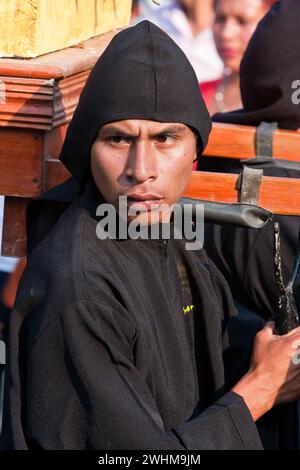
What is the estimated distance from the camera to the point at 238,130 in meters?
3.85

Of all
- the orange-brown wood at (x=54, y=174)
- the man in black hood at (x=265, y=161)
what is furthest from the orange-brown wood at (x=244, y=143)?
A: the orange-brown wood at (x=54, y=174)

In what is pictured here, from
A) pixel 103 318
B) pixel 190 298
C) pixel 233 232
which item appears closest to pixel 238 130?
pixel 233 232

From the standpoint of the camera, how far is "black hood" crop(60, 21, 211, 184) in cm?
263

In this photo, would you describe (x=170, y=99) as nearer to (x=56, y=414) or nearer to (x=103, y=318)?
(x=103, y=318)

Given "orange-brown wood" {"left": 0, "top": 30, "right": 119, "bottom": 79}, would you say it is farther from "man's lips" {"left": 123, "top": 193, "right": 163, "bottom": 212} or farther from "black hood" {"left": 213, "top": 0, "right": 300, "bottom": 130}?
"black hood" {"left": 213, "top": 0, "right": 300, "bottom": 130}

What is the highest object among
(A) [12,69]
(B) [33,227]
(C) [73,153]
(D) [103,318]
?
(A) [12,69]

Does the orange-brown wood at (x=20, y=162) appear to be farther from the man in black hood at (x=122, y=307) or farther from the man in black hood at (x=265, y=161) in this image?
the man in black hood at (x=265, y=161)

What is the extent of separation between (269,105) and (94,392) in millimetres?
2122

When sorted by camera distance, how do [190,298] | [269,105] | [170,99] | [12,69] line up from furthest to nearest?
[269,105] < [190,298] < [12,69] < [170,99]

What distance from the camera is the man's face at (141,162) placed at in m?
2.65

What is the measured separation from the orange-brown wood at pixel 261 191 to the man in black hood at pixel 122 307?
0.89 feet

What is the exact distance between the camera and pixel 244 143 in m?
3.83

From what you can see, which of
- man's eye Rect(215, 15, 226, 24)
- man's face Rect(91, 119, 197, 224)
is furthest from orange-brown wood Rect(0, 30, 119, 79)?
man's eye Rect(215, 15, 226, 24)

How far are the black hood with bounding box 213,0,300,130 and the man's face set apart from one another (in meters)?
1.54
